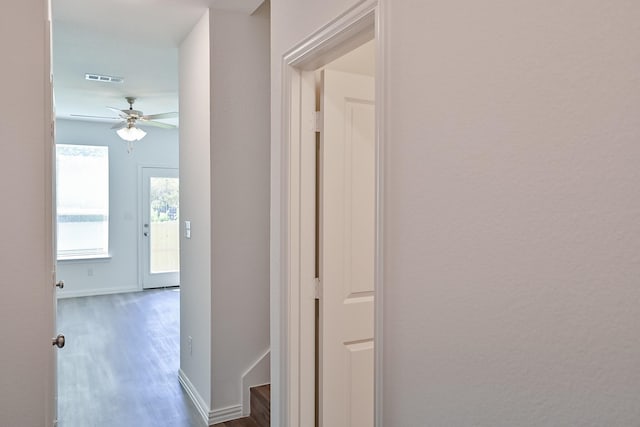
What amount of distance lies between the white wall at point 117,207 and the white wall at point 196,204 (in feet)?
13.9

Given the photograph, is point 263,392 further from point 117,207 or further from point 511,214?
point 117,207

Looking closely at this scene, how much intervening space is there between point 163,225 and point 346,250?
21.0 ft

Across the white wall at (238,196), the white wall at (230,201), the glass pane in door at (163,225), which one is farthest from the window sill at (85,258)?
the white wall at (238,196)

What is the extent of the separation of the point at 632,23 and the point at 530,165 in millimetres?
273

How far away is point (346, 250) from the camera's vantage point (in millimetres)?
1975

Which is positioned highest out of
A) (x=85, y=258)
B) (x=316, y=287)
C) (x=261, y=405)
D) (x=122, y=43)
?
(x=122, y=43)

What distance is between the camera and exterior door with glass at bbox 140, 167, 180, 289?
24.6 feet

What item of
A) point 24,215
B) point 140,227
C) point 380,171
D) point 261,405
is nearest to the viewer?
point 380,171

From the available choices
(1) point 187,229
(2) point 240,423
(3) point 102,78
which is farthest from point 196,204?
(3) point 102,78

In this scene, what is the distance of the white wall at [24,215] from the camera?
1.75 meters

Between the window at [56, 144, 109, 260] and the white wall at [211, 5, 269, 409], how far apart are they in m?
A: 5.09

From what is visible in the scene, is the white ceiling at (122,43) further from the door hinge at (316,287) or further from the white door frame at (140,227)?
the white door frame at (140,227)

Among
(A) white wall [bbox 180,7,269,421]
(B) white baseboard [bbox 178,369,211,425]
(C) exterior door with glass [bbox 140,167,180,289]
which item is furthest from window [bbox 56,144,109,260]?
(A) white wall [bbox 180,7,269,421]

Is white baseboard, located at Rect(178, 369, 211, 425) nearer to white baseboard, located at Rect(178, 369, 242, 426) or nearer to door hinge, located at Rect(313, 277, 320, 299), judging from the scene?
white baseboard, located at Rect(178, 369, 242, 426)
